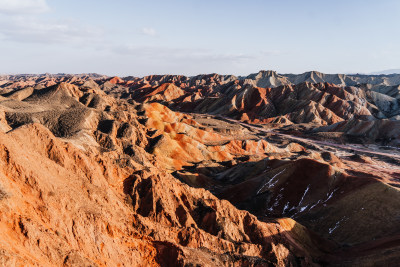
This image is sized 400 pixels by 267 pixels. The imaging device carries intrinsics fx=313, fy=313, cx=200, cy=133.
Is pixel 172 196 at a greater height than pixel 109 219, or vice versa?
pixel 109 219

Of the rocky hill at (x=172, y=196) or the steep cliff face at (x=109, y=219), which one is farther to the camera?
the rocky hill at (x=172, y=196)

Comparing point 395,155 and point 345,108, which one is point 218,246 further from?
point 345,108

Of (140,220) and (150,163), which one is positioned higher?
(140,220)

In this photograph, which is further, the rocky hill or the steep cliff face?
the rocky hill

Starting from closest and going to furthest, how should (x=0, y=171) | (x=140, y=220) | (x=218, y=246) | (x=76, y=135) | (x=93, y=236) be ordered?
(x=0, y=171), (x=93, y=236), (x=140, y=220), (x=218, y=246), (x=76, y=135)

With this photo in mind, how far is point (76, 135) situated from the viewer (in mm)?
Result: 60188

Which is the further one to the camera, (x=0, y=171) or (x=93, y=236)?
(x=93, y=236)

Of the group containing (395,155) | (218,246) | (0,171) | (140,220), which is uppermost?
(0,171)

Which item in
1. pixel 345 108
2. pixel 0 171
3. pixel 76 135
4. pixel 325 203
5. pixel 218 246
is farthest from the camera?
pixel 345 108

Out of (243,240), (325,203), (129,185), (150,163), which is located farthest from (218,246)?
(150,163)

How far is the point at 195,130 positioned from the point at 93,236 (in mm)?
77012

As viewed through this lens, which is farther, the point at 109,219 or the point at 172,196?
the point at 172,196

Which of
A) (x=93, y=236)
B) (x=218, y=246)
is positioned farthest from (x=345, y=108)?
(x=93, y=236)

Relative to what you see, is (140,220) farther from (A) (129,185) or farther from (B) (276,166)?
(B) (276,166)
